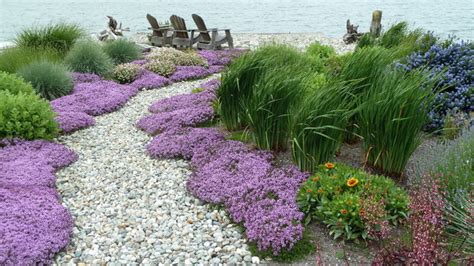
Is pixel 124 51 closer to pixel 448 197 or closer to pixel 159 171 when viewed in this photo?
pixel 159 171

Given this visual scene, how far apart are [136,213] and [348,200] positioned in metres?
2.55

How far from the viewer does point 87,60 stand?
12.8 metres

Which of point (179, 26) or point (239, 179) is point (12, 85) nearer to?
point (239, 179)

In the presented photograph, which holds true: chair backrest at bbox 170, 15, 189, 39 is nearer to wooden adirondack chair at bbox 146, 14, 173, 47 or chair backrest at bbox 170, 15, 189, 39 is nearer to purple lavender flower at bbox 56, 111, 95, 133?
wooden adirondack chair at bbox 146, 14, 173, 47

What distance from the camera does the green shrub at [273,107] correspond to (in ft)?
20.3

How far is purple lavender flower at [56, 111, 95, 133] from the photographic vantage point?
860cm

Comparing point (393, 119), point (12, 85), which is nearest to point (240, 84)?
point (393, 119)

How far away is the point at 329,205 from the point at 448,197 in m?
1.21

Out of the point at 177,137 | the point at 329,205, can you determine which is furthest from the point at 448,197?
the point at 177,137

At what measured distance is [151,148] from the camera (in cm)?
736

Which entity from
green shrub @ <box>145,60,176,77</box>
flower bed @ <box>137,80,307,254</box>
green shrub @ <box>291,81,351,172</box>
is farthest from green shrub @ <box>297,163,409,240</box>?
green shrub @ <box>145,60,176,77</box>

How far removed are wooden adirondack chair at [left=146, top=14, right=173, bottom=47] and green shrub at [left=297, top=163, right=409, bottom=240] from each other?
1557 centimetres

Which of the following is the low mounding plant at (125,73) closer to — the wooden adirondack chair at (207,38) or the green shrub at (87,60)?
the green shrub at (87,60)

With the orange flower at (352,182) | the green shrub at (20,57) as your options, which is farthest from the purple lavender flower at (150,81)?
the orange flower at (352,182)
